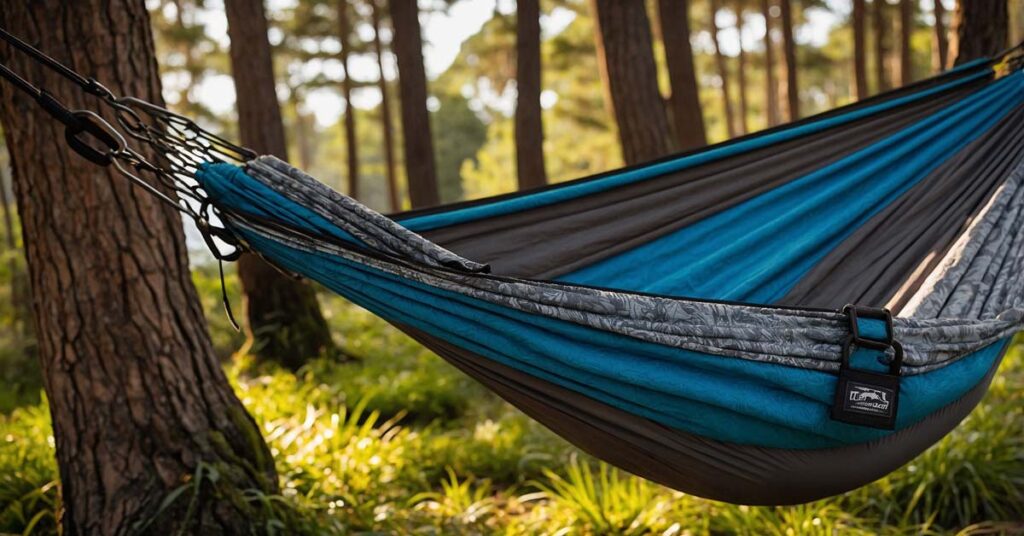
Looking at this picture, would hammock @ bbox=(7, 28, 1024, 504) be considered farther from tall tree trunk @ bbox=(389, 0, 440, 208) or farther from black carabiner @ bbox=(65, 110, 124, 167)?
tall tree trunk @ bbox=(389, 0, 440, 208)

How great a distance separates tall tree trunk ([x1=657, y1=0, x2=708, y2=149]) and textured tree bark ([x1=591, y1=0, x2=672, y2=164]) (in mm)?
1204

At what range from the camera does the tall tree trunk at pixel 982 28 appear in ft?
9.23

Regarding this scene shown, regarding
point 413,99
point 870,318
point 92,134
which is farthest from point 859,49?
point 92,134

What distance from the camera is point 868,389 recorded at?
4.38 feet

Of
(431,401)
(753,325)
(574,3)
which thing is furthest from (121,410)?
(574,3)

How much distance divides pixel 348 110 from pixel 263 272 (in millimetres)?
5185

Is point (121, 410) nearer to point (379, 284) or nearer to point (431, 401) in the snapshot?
point (379, 284)

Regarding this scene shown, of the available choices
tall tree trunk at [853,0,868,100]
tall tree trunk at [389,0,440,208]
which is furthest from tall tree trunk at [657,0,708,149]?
tall tree trunk at [853,0,868,100]

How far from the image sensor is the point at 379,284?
4.72 ft

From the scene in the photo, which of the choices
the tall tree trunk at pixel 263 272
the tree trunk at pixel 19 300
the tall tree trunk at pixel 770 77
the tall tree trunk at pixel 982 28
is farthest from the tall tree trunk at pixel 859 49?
the tree trunk at pixel 19 300

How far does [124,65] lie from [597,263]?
1.20m

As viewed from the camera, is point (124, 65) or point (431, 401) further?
point (431, 401)

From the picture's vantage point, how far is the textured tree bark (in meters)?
3.57

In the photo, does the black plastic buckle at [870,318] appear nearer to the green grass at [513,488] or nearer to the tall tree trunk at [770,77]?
the green grass at [513,488]
